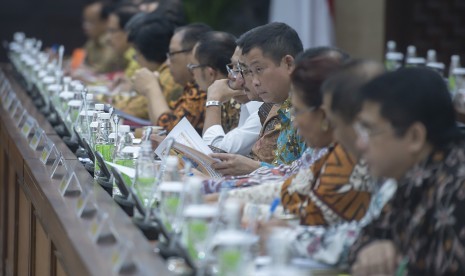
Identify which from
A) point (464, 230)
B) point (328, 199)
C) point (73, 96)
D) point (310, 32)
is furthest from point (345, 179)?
point (310, 32)

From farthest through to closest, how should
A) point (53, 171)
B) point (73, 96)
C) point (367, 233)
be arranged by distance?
1. point (73, 96)
2. point (53, 171)
3. point (367, 233)

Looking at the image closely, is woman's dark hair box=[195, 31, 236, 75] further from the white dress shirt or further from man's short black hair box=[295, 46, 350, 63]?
man's short black hair box=[295, 46, 350, 63]

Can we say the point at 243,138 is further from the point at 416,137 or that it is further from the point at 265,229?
the point at 416,137

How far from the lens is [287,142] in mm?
3410

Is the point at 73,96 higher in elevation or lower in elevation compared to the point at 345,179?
lower

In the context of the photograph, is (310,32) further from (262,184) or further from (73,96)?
(262,184)

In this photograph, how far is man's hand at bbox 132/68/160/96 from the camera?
513 centimetres

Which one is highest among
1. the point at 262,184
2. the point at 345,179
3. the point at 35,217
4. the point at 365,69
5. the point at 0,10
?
the point at 365,69

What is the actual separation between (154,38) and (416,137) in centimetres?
351

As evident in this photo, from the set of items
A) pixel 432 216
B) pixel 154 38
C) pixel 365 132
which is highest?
pixel 365 132

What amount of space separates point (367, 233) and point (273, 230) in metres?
0.22

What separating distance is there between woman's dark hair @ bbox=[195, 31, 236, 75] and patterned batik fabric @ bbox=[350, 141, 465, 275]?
221cm

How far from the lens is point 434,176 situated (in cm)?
220

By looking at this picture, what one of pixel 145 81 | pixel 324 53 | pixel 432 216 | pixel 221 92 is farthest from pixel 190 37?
pixel 432 216
